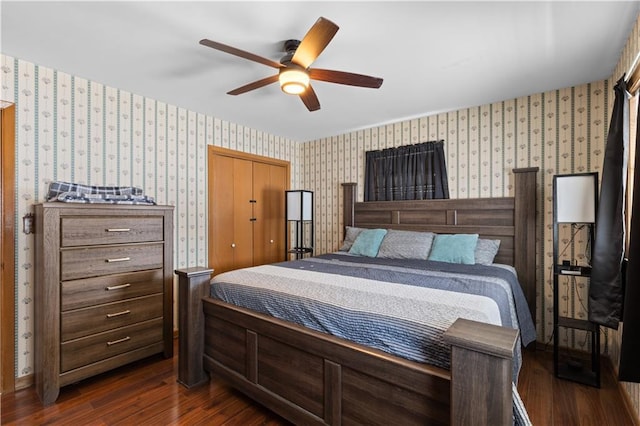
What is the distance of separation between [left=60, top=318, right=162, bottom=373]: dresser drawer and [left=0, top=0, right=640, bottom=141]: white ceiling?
6.73 ft

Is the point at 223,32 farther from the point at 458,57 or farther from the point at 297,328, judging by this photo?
the point at 297,328

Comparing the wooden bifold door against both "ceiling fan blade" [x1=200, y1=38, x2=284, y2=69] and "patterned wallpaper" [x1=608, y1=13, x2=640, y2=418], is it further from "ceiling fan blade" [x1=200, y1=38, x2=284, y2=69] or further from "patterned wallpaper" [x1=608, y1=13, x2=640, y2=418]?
"patterned wallpaper" [x1=608, y1=13, x2=640, y2=418]

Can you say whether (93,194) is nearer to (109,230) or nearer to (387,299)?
(109,230)

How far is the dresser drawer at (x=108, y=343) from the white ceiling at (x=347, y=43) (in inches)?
80.8

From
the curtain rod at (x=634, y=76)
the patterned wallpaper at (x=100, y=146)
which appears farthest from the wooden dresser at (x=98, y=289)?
the curtain rod at (x=634, y=76)

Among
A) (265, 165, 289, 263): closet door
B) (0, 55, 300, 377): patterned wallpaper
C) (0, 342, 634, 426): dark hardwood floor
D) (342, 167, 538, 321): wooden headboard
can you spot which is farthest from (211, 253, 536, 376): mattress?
(265, 165, 289, 263): closet door

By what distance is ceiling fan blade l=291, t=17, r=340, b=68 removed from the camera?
1493 millimetres

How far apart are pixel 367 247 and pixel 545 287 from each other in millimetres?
1681

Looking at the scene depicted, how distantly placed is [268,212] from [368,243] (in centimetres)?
166

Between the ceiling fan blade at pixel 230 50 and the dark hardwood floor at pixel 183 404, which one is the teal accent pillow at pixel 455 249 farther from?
the ceiling fan blade at pixel 230 50

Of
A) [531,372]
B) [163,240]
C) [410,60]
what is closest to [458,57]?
[410,60]

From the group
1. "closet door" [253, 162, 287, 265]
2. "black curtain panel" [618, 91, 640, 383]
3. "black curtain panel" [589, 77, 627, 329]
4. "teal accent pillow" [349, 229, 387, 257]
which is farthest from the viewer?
"closet door" [253, 162, 287, 265]

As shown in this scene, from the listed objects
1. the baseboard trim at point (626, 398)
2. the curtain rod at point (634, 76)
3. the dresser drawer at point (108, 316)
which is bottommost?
the baseboard trim at point (626, 398)

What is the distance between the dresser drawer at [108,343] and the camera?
208cm
